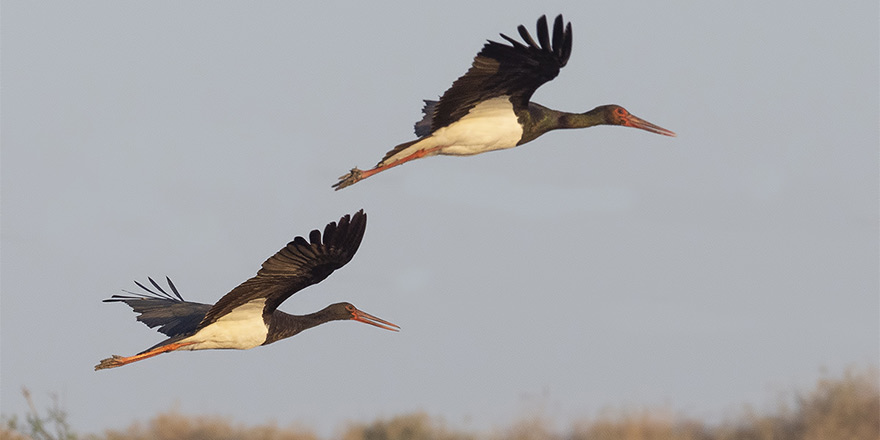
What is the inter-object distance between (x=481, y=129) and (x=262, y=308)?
229cm

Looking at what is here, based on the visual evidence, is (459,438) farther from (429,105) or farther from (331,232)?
(331,232)

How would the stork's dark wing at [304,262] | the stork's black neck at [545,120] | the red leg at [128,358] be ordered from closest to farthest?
the stork's dark wing at [304,262], the red leg at [128,358], the stork's black neck at [545,120]

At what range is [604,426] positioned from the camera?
1110 centimetres

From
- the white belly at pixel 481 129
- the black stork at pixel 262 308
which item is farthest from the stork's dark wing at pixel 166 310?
the white belly at pixel 481 129

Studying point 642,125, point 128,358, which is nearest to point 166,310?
point 128,358

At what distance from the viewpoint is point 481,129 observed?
9602mm

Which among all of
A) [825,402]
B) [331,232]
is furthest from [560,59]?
[825,402]

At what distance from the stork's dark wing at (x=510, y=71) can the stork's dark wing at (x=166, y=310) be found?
3.11m

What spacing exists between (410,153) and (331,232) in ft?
5.32

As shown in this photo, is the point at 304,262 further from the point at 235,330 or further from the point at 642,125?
the point at 642,125

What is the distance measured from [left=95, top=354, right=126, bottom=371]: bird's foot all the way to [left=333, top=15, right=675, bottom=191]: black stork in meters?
2.31

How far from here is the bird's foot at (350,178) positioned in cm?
960

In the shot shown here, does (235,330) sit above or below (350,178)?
below

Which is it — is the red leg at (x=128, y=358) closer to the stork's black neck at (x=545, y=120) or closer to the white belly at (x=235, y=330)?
the white belly at (x=235, y=330)
